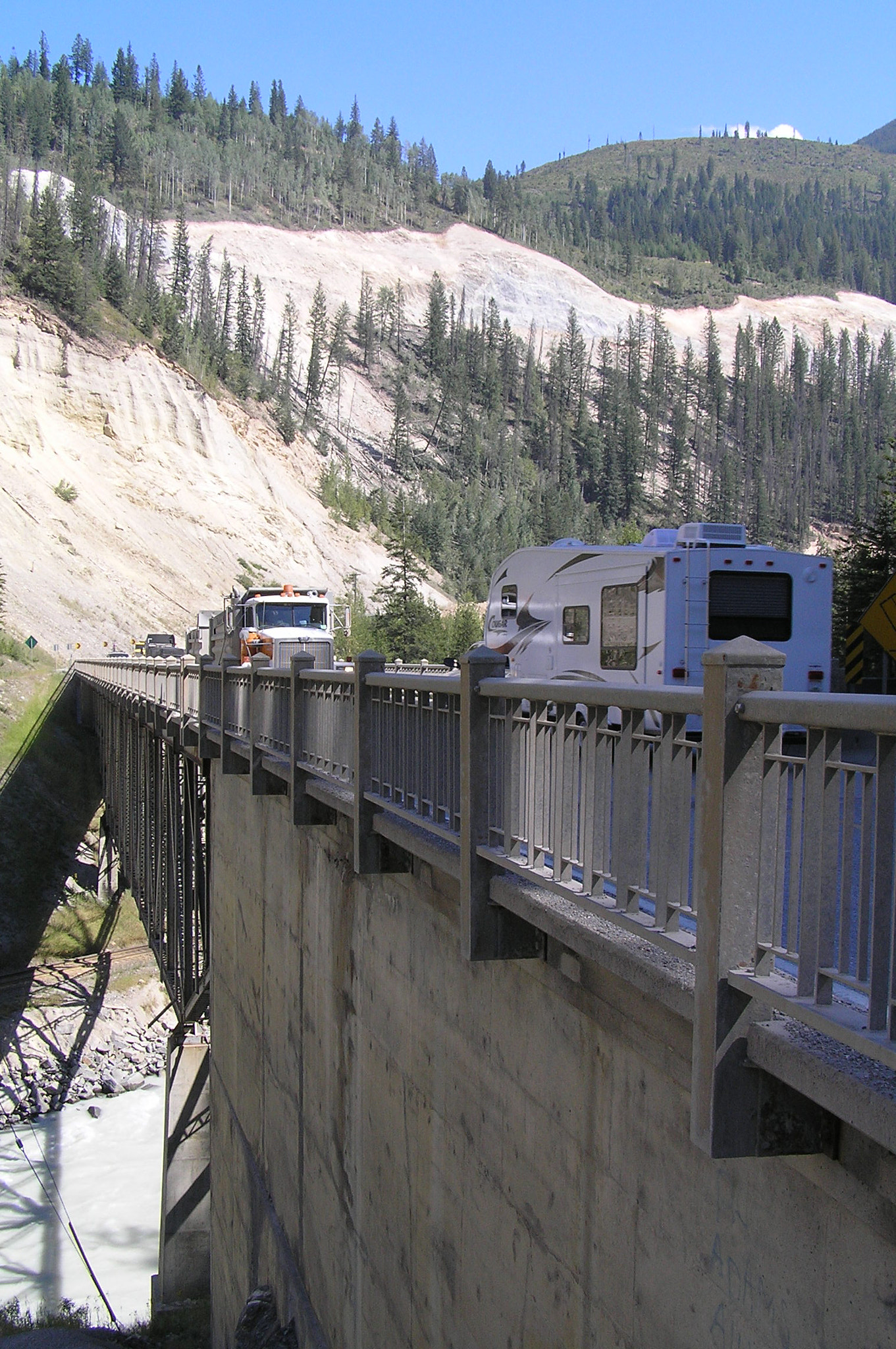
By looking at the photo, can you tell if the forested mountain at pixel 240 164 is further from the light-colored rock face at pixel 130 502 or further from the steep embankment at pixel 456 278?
the light-colored rock face at pixel 130 502

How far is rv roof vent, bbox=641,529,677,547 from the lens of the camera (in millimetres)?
14398

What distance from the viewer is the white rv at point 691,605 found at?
13414 millimetres

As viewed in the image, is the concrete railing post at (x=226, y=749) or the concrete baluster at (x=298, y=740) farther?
the concrete railing post at (x=226, y=749)

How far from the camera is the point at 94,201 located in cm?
10100

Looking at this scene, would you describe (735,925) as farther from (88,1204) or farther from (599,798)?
(88,1204)

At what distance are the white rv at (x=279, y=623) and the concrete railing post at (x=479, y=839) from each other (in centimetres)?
1808

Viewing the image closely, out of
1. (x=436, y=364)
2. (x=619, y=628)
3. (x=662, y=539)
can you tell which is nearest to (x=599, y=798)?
(x=619, y=628)

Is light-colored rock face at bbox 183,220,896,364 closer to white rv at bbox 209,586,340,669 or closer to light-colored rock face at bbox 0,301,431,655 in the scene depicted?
light-colored rock face at bbox 0,301,431,655

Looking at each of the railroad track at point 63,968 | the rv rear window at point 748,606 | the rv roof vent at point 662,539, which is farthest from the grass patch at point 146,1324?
the rv roof vent at point 662,539

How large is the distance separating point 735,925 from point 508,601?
14737 mm

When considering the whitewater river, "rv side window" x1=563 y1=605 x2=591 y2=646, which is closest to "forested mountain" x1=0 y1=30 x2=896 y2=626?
the whitewater river

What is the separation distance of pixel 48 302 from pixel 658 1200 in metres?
78.0

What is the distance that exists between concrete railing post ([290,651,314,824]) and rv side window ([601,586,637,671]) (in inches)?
223

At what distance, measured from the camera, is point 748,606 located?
13734 millimetres
